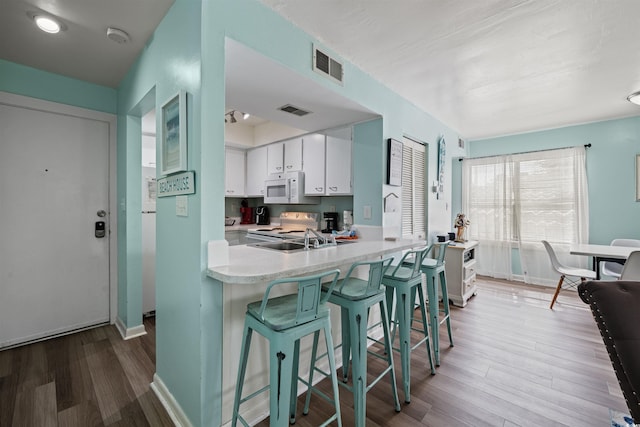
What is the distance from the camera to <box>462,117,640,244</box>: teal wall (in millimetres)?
3727

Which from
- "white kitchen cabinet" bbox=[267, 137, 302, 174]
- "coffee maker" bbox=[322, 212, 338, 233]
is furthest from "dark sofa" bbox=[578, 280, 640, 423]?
"white kitchen cabinet" bbox=[267, 137, 302, 174]

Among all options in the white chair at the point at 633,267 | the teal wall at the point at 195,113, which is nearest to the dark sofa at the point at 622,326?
the teal wall at the point at 195,113

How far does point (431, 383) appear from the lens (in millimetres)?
2020

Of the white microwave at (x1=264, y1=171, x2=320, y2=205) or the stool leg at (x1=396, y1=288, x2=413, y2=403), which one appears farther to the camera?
the white microwave at (x1=264, y1=171, x2=320, y2=205)

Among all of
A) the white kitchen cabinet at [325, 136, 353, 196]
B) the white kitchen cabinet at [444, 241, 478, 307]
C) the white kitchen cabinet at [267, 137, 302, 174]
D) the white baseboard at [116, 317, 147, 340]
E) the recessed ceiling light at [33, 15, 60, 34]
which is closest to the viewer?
the recessed ceiling light at [33, 15, 60, 34]

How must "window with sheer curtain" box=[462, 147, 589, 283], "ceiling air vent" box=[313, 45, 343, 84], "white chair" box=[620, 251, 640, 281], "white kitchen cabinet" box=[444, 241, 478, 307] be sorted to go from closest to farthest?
"ceiling air vent" box=[313, 45, 343, 84] → "white chair" box=[620, 251, 640, 281] → "white kitchen cabinet" box=[444, 241, 478, 307] → "window with sheer curtain" box=[462, 147, 589, 283]

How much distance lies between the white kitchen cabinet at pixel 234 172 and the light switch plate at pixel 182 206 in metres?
2.87

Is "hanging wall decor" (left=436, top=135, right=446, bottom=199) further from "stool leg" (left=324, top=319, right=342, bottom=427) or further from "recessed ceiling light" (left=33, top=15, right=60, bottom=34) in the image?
"recessed ceiling light" (left=33, top=15, right=60, bottom=34)

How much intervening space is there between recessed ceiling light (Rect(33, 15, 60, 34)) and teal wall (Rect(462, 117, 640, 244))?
5.90 meters

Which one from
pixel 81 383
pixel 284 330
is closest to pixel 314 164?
pixel 284 330

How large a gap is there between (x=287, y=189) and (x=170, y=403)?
2.63m

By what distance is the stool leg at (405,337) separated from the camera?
183 centimetres

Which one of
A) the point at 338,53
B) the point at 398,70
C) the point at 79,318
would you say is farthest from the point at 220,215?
the point at 79,318

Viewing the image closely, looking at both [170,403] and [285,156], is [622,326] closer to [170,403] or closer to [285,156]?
[170,403]
